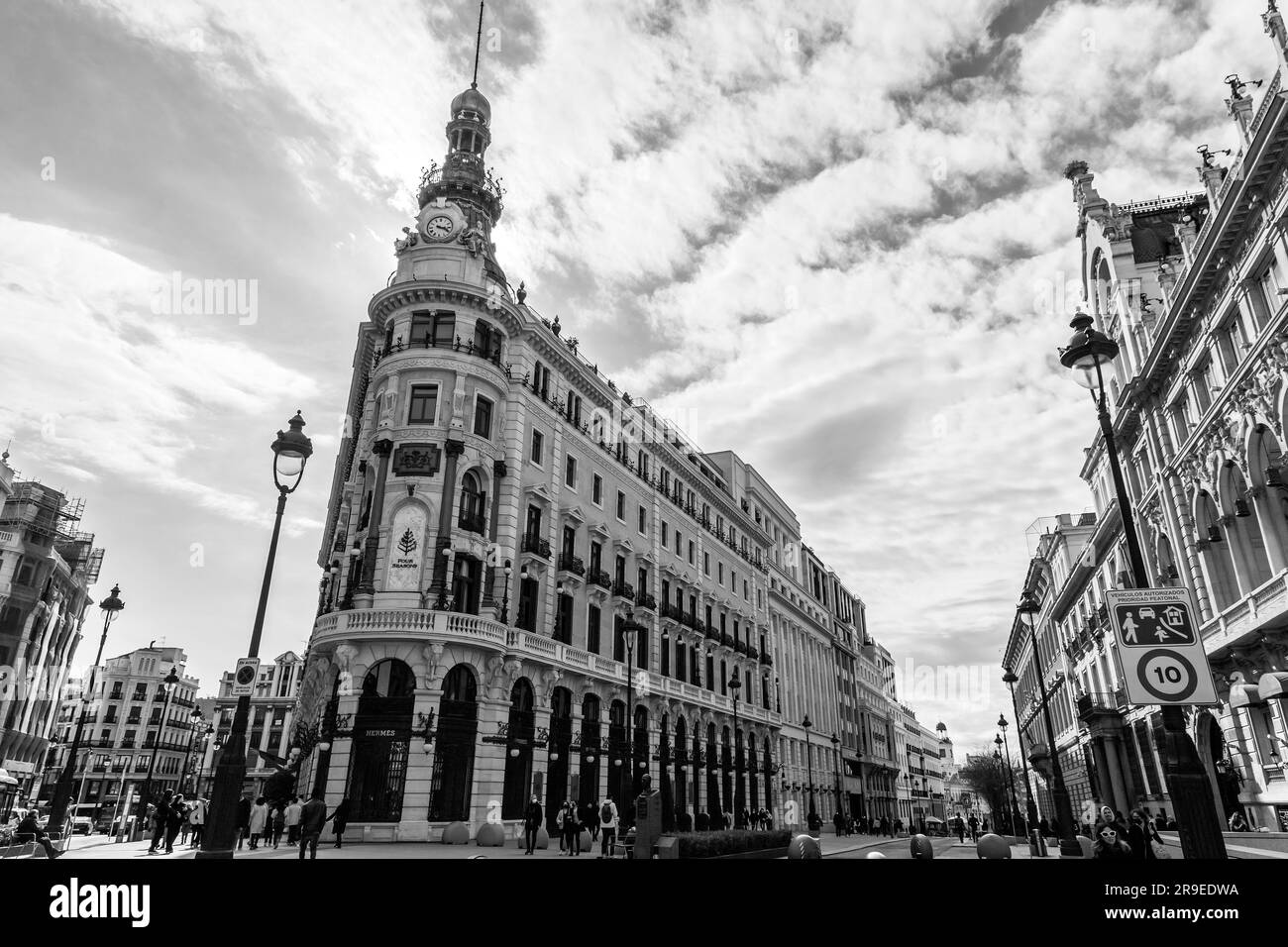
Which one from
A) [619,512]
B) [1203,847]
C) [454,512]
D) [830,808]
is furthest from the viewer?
[830,808]

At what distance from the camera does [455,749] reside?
2862 centimetres

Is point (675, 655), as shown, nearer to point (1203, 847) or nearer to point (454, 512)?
point (454, 512)

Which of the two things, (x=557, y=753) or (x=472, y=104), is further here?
(x=472, y=104)

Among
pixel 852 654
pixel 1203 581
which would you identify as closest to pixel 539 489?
pixel 1203 581

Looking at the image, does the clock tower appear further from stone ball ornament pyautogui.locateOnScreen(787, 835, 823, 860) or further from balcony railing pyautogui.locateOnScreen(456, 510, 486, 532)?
stone ball ornament pyautogui.locateOnScreen(787, 835, 823, 860)

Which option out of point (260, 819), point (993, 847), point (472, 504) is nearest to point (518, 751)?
point (260, 819)

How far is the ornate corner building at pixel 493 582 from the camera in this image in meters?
28.2

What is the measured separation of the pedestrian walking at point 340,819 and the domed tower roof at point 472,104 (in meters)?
40.9

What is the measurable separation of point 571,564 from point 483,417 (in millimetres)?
8524

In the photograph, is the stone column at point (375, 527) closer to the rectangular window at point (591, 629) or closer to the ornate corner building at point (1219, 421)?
the rectangular window at point (591, 629)

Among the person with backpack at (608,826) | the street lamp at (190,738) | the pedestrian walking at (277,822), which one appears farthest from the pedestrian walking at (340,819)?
the street lamp at (190,738)

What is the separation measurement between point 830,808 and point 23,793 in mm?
76105

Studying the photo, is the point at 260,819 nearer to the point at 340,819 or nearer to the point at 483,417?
the point at 340,819
